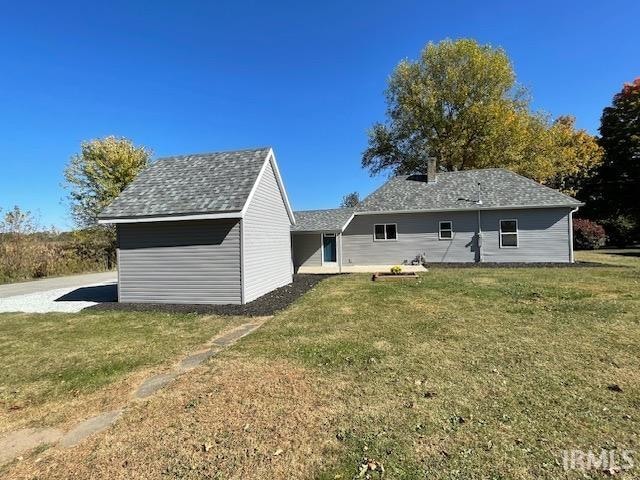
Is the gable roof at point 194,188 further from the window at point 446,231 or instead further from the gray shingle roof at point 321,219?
the window at point 446,231

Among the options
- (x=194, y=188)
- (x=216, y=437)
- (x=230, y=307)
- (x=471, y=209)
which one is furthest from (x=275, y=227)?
(x=471, y=209)

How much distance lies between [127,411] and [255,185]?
7569 millimetres

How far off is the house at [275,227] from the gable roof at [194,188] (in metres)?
0.04

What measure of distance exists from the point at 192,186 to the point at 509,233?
15.3 meters

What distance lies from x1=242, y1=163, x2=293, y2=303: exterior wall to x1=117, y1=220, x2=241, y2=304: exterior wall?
47 centimetres

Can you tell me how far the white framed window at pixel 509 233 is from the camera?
1819 cm

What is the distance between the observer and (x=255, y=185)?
10.7 metres

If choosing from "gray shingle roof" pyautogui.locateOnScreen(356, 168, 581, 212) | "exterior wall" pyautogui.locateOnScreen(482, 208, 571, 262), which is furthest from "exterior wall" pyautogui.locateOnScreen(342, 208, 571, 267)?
"gray shingle roof" pyautogui.locateOnScreen(356, 168, 581, 212)

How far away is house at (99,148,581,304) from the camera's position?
1024cm

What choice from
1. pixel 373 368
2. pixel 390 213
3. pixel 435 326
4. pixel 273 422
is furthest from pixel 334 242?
pixel 273 422

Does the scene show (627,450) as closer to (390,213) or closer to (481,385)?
(481,385)

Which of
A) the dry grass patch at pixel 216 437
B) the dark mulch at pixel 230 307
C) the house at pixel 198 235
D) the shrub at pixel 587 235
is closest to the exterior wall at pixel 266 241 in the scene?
the house at pixel 198 235

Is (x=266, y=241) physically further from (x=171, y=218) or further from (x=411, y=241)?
(x=411, y=241)

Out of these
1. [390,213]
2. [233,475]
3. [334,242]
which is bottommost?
[233,475]
